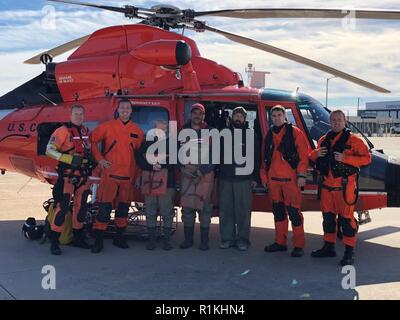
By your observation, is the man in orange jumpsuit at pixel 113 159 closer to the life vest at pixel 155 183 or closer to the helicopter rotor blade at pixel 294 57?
the life vest at pixel 155 183

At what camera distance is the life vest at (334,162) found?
5.23 metres

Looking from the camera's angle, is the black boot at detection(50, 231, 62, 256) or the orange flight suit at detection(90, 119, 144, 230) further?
the orange flight suit at detection(90, 119, 144, 230)

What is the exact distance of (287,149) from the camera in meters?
5.47

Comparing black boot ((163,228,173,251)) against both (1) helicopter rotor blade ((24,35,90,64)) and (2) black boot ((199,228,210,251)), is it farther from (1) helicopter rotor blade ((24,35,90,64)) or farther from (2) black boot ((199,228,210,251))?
(1) helicopter rotor blade ((24,35,90,64))

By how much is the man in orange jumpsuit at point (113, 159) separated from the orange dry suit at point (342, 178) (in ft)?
7.35

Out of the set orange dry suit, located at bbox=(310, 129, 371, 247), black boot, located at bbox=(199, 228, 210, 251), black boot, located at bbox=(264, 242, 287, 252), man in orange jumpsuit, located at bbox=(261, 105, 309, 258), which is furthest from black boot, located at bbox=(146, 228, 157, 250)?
orange dry suit, located at bbox=(310, 129, 371, 247)

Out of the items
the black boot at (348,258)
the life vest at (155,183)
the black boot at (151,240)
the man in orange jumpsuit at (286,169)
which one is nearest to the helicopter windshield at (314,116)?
the man in orange jumpsuit at (286,169)

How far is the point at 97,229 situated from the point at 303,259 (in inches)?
Result: 98.0

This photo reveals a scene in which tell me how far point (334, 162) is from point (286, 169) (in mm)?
548

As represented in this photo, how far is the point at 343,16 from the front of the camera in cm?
557

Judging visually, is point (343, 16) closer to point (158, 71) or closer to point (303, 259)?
point (158, 71)

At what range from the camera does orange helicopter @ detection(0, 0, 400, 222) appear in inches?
233

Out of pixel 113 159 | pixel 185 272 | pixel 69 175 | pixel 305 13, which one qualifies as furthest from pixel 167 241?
pixel 305 13
